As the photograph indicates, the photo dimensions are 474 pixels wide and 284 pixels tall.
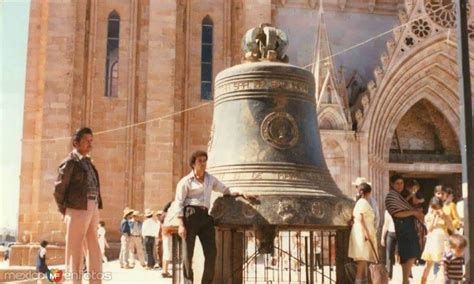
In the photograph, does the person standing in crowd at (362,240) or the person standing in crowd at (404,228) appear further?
the person standing in crowd at (404,228)

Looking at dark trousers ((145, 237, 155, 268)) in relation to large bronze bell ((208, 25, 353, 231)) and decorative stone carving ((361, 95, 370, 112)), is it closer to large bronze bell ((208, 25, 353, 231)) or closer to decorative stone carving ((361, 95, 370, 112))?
decorative stone carving ((361, 95, 370, 112))

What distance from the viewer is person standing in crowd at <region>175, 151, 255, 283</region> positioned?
5371 mm

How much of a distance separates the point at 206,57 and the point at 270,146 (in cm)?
1635

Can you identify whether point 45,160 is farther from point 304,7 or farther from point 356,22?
point 356,22

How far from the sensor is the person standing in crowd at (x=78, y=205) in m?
5.25

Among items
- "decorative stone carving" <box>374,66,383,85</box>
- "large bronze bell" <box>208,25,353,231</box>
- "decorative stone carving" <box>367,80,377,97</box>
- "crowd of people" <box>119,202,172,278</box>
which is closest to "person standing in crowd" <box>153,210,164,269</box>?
"crowd of people" <box>119,202,172,278</box>

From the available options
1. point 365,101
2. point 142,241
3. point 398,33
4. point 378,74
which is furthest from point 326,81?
point 142,241

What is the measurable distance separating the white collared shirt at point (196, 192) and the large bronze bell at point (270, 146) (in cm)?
17

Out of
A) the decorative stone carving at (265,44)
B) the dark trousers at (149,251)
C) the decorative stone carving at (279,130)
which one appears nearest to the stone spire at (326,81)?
the dark trousers at (149,251)

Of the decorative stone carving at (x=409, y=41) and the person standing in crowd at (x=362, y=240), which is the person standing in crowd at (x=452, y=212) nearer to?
the person standing in crowd at (x=362, y=240)

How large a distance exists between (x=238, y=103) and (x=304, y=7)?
57.1 feet

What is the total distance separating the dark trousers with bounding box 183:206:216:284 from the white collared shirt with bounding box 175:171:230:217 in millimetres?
101

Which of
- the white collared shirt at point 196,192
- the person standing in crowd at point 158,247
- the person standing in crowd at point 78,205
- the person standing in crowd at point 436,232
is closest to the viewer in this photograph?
the person standing in crowd at point 78,205

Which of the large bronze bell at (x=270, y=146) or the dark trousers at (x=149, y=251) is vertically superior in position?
the large bronze bell at (x=270, y=146)
